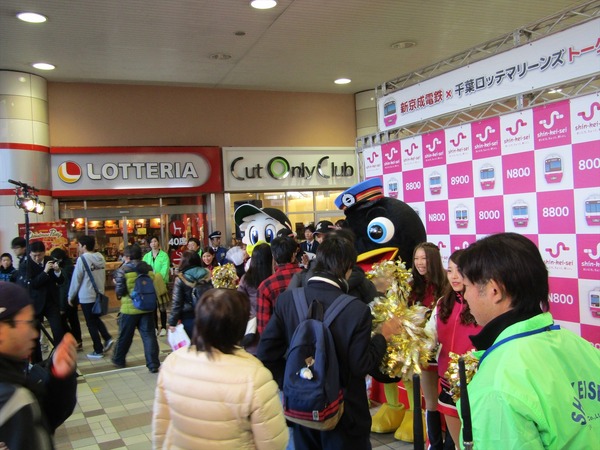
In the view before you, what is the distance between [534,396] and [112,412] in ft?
16.5

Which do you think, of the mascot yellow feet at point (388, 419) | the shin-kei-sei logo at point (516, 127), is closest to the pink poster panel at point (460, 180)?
the shin-kei-sei logo at point (516, 127)

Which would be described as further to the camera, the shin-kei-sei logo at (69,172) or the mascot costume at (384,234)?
the shin-kei-sei logo at (69,172)

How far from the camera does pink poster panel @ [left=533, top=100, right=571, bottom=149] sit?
4.04 m

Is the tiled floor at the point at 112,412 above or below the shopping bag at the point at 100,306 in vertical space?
below

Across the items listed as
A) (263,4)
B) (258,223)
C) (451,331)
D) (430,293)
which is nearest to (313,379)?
(451,331)

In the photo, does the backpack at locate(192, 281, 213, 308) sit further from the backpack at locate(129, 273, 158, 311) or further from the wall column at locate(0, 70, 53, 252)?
the wall column at locate(0, 70, 53, 252)

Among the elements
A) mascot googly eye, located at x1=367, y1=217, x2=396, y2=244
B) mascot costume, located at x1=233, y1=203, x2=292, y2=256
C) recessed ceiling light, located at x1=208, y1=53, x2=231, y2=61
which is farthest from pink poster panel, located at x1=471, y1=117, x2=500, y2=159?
recessed ceiling light, located at x1=208, y1=53, x2=231, y2=61

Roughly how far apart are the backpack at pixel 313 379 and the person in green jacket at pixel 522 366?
116cm

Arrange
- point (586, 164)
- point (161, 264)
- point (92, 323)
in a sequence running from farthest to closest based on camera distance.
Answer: point (161, 264) < point (92, 323) < point (586, 164)

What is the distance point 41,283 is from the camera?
6.64 m

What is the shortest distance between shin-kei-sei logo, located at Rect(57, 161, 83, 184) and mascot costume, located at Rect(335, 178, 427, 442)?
8.31 m

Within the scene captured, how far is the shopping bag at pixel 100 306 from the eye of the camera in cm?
744

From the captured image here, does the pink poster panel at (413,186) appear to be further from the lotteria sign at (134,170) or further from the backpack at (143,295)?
the lotteria sign at (134,170)

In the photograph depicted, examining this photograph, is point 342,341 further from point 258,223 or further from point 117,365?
point 117,365
